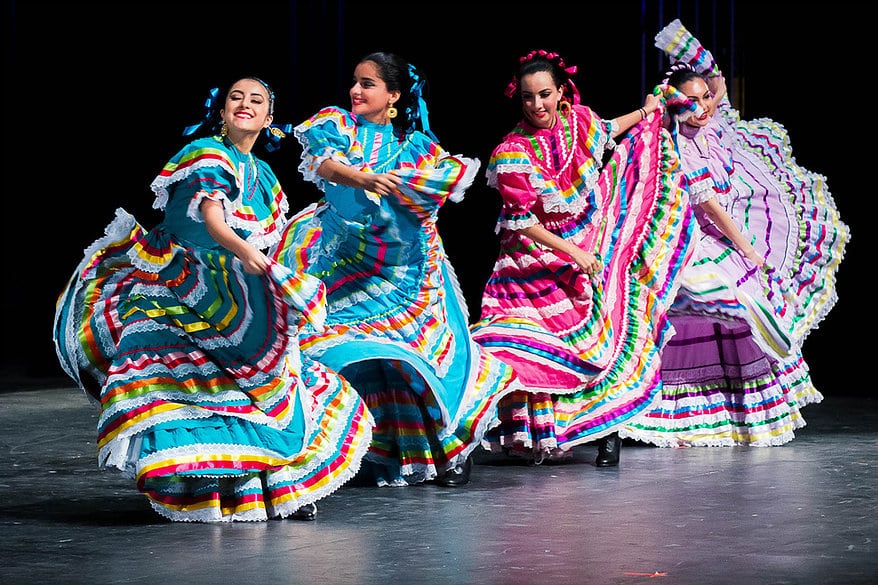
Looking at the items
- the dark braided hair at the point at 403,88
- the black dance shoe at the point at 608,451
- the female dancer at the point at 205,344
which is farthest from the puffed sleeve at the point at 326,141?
the black dance shoe at the point at 608,451

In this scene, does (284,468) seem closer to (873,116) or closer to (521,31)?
(521,31)

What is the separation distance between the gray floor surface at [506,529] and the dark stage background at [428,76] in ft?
9.41

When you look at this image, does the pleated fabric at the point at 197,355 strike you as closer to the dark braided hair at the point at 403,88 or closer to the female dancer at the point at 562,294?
the dark braided hair at the point at 403,88

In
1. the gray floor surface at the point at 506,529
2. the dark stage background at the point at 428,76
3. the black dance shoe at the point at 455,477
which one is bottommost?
the gray floor surface at the point at 506,529

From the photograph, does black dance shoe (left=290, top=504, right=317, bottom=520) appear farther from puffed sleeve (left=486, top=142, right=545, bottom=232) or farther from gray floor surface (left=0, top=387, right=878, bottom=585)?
puffed sleeve (left=486, top=142, right=545, bottom=232)

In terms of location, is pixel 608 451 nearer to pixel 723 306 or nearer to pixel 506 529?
pixel 723 306

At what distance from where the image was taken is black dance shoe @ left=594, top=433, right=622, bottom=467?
5.50 metres

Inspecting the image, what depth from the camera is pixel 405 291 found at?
16.5ft

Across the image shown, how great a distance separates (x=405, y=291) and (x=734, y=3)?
397 cm

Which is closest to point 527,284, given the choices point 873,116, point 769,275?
point 769,275

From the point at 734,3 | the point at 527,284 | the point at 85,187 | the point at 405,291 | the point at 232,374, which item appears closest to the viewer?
the point at 232,374

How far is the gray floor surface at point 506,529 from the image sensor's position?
3.60m

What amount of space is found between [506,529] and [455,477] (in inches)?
33.3

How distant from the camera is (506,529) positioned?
4199mm
